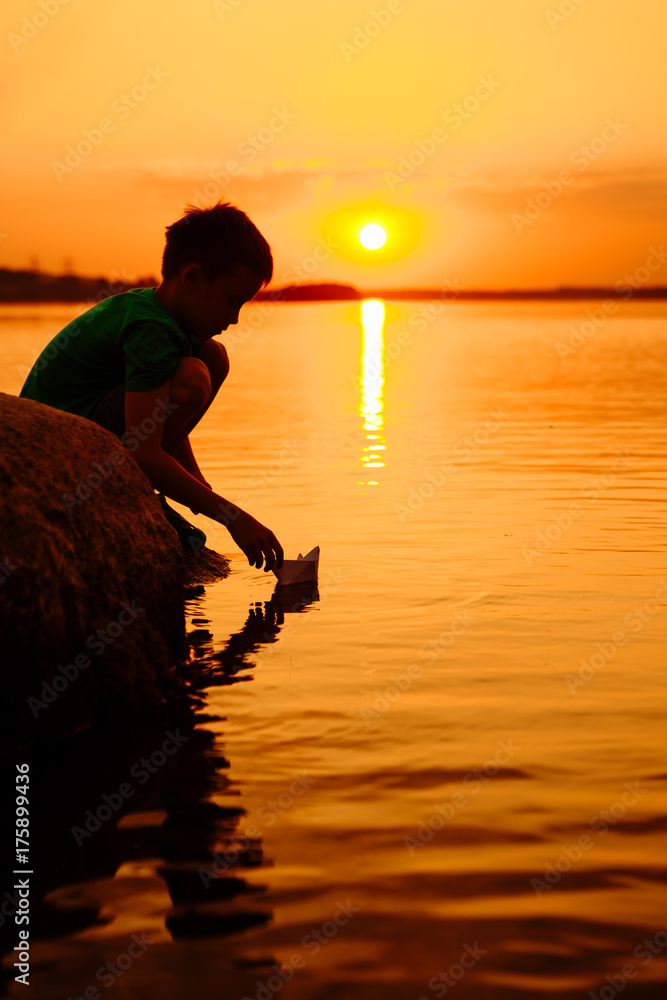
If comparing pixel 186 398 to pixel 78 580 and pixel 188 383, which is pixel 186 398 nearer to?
pixel 188 383

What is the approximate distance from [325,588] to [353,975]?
141 inches

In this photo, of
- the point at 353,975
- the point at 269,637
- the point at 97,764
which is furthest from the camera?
the point at 269,637

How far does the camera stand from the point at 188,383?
5176mm

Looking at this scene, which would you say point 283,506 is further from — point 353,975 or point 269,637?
point 353,975

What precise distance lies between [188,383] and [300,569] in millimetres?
1187

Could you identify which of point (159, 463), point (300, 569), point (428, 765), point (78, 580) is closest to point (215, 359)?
point (300, 569)

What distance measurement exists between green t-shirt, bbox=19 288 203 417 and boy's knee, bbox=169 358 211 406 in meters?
0.06

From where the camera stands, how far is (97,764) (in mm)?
3564

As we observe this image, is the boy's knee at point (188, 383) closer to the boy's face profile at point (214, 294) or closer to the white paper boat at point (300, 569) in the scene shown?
the boy's face profile at point (214, 294)

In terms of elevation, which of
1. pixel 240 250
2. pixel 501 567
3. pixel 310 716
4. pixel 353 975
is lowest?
pixel 353 975

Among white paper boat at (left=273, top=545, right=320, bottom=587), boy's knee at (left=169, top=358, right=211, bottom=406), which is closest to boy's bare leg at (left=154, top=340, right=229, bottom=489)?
boy's knee at (left=169, top=358, right=211, bottom=406)

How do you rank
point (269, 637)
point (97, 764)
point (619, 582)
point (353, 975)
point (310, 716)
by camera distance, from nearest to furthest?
point (353, 975), point (97, 764), point (310, 716), point (269, 637), point (619, 582)

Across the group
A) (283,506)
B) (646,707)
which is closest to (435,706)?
(646,707)

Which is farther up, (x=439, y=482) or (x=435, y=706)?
(x=439, y=482)
